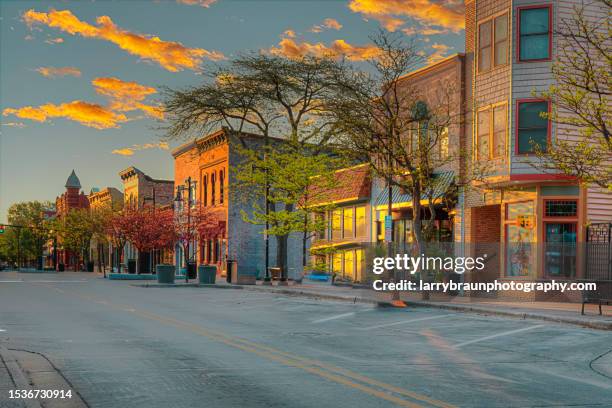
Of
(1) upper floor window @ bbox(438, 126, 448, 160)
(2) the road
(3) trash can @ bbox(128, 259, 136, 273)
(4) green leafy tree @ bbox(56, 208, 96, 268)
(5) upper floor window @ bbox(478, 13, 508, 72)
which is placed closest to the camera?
(2) the road

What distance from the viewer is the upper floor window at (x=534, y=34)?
95.2 feet

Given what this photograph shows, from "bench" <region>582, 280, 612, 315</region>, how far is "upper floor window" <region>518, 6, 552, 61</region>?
9.23 m

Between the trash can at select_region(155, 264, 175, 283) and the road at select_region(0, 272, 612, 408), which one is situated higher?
the road at select_region(0, 272, 612, 408)

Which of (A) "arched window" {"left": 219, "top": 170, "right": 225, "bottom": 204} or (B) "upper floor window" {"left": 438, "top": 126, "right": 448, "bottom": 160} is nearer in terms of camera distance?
(B) "upper floor window" {"left": 438, "top": 126, "right": 448, "bottom": 160}

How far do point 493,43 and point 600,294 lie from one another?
1219 cm

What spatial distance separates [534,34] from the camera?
29219 millimetres

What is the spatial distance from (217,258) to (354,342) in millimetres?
46746

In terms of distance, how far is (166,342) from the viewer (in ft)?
46.3

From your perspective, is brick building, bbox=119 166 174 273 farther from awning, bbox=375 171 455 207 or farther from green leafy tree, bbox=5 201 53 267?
green leafy tree, bbox=5 201 53 267

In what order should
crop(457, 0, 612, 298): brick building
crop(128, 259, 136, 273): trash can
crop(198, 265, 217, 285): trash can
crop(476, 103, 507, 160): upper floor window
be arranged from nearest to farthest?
crop(457, 0, 612, 298): brick building
crop(476, 103, 507, 160): upper floor window
crop(198, 265, 217, 285): trash can
crop(128, 259, 136, 273): trash can

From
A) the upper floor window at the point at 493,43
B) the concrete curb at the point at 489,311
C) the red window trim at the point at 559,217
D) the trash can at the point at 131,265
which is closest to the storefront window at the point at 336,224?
the concrete curb at the point at 489,311

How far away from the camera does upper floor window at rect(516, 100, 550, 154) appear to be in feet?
94.5

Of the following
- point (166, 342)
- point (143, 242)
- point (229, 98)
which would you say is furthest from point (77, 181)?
point (166, 342)

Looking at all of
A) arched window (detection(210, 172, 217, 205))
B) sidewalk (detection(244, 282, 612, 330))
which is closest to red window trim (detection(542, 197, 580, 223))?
sidewalk (detection(244, 282, 612, 330))
